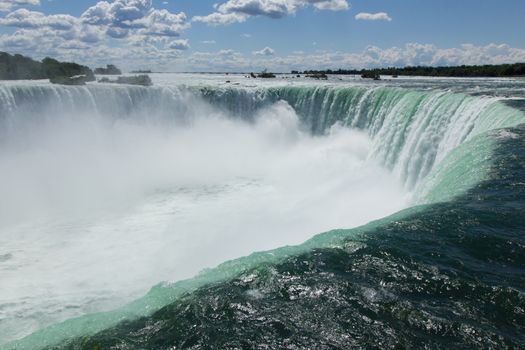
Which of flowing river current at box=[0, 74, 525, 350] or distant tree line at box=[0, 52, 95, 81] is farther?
distant tree line at box=[0, 52, 95, 81]

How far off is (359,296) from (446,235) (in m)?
1.96

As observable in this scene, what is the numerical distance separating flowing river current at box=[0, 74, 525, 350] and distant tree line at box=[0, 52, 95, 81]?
1229 cm

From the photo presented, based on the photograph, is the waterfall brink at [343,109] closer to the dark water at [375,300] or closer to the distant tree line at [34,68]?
the dark water at [375,300]

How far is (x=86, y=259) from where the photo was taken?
9609mm

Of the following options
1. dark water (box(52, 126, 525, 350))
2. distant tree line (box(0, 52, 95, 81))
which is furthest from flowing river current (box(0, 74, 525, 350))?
distant tree line (box(0, 52, 95, 81))

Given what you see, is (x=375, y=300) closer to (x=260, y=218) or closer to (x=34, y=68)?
(x=260, y=218)

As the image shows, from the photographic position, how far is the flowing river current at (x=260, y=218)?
430cm

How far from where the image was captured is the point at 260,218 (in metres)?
12.5

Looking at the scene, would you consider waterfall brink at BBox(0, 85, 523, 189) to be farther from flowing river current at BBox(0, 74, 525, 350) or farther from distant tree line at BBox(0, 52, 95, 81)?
distant tree line at BBox(0, 52, 95, 81)

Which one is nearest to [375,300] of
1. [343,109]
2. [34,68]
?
[343,109]

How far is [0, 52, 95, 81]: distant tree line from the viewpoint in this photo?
31.6 metres

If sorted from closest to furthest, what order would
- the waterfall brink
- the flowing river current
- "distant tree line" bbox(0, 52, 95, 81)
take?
the flowing river current, the waterfall brink, "distant tree line" bbox(0, 52, 95, 81)

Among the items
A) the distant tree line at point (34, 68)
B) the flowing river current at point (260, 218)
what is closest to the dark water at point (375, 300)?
the flowing river current at point (260, 218)

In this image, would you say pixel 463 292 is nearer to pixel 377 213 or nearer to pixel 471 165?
pixel 471 165
